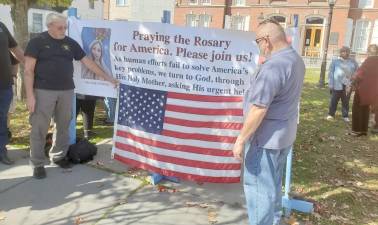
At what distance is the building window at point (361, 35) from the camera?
34084 mm

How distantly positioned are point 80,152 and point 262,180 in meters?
3.06

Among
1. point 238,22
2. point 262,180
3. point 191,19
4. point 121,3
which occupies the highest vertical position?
point 121,3

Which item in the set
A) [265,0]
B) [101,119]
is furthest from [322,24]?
[101,119]

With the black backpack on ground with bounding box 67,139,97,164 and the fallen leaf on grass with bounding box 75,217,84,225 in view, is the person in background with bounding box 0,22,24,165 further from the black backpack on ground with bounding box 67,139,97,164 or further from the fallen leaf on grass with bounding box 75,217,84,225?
the fallen leaf on grass with bounding box 75,217,84,225

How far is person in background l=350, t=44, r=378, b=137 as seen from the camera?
8.15m

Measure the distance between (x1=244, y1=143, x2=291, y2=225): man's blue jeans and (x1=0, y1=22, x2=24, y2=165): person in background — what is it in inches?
136

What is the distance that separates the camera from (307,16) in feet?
120

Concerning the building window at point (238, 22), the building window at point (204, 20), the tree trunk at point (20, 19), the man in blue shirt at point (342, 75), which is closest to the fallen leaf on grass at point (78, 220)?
the tree trunk at point (20, 19)

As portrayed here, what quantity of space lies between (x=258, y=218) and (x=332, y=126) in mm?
6669

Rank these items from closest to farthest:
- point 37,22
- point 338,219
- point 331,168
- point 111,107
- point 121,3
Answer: point 338,219 → point 331,168 → point 111,107 → point 37,22 → point 121,3

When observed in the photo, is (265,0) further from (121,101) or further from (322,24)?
(121,101)

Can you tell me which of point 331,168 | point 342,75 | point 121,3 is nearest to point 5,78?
point 331,168

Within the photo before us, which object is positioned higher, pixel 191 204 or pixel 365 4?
pixel 365 4

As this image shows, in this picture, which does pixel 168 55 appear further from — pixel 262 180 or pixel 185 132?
pixel 262 180
